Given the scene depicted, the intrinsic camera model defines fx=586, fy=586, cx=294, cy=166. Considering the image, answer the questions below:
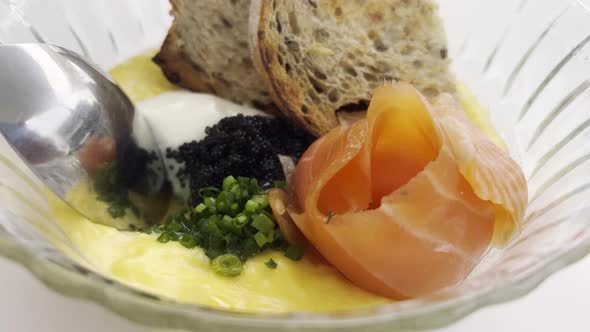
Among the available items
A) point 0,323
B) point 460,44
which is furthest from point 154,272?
point 460,44

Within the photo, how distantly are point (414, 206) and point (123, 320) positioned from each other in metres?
0.64

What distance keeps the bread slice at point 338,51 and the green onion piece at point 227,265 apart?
0.57 metres

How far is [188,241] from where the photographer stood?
4.38ft

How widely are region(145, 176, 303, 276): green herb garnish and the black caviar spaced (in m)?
0.14

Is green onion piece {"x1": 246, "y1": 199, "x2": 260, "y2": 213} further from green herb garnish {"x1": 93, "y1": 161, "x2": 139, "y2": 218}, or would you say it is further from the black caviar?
green herb garnish {"x1": 93, "y1": 161, "x2": 139, "y2": 218}

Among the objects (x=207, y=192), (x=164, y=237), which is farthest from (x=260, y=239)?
(x=207, y=192)

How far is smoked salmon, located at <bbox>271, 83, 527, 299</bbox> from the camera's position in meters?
1.23

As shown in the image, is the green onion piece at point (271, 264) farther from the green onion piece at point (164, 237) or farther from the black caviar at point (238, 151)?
the black caviar at point (238, 151)

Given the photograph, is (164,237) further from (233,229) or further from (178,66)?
(178,66)

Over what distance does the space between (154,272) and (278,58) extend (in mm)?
712


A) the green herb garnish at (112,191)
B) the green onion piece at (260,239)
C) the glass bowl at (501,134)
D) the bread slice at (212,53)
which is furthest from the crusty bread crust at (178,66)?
the green onion piece at (260,239)

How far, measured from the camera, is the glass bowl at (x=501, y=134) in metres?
0.89

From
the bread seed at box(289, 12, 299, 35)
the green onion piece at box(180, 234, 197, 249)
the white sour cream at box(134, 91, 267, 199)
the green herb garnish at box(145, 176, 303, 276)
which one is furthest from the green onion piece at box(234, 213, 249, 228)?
the bread seed at box(289, 12, 299, 35)

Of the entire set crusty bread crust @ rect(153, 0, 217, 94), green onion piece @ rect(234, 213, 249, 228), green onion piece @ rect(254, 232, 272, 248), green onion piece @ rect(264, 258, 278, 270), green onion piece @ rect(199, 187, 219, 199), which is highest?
crusty bread crust @ rect(153, 0, 217, 94)
